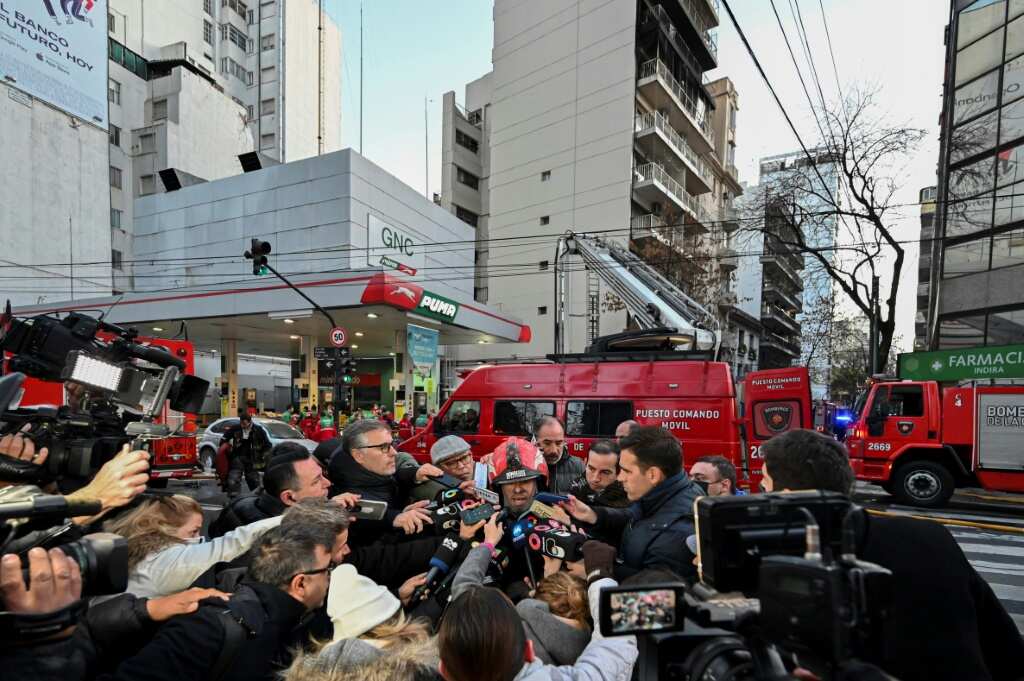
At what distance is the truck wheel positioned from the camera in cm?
931

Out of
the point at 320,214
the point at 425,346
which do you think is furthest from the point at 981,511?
the point at 320,214

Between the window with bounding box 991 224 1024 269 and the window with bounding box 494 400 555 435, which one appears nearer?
the window with bounding box 494 400 555 435

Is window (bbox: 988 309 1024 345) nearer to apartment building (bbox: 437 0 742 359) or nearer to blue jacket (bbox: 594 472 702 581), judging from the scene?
apartment building (bbox: 437 0 742 359)

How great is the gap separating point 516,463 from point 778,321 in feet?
200

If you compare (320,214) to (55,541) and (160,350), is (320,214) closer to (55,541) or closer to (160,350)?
(160,350)

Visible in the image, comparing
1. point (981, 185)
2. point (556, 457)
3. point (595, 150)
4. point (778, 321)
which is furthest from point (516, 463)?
point (778, 321)

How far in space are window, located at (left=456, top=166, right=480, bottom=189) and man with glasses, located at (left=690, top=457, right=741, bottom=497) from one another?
41.3 metres

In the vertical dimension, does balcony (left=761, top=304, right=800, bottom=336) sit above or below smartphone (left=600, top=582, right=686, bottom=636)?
above

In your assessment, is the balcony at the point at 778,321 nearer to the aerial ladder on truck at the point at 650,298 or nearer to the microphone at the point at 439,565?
the aerial ladder on truck at the point at 650,298

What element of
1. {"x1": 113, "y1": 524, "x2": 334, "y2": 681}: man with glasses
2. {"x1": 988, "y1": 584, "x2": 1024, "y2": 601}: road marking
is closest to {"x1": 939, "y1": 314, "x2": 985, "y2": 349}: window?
{"x1": 988, "y1": 584, "x2": 1024, "y2": 601}: road marking

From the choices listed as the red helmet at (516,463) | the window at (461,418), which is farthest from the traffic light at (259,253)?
the red helmet at (516,463)

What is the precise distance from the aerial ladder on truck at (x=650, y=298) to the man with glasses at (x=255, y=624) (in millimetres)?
9108

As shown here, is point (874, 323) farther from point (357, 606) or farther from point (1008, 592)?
point (357, 606)

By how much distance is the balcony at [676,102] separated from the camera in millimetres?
29606
